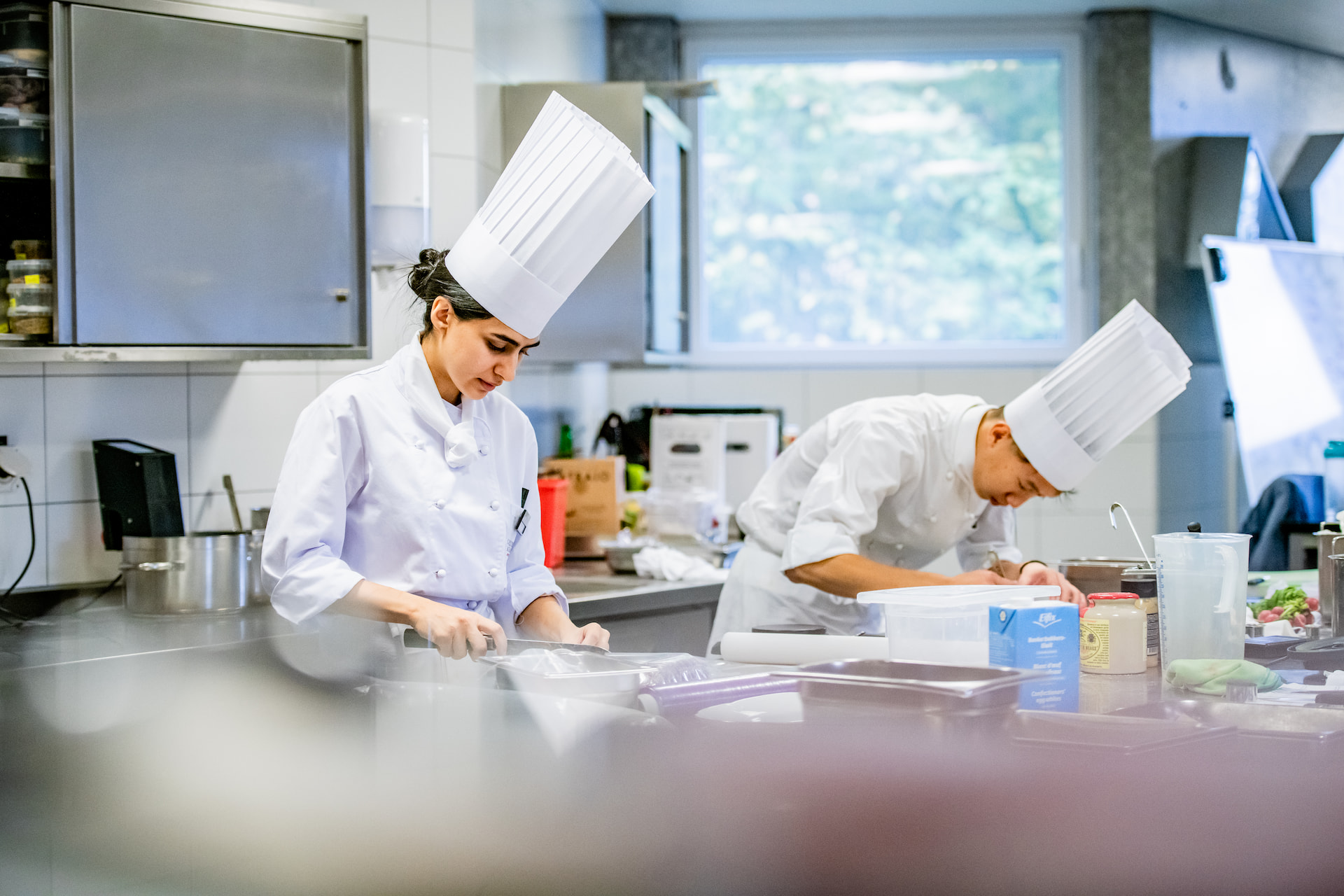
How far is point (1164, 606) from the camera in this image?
1.57 metres

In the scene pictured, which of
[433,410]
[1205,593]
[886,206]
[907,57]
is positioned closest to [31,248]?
[433,410]

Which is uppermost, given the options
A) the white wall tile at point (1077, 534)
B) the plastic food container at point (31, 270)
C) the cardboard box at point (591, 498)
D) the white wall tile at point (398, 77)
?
the white wall tile at point (398, 77)

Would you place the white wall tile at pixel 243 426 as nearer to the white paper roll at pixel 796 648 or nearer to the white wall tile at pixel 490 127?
the white wall tile at pixel 490 127

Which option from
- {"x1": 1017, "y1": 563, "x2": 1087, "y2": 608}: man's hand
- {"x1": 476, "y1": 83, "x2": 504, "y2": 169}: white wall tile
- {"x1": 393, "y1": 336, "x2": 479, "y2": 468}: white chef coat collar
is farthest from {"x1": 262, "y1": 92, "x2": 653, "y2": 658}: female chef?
{"x1": 476, "y1": 83, "x2": 504, "y2": 169}: white wall tile

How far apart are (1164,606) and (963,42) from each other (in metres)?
3.63

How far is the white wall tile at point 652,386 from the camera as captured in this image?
4.73 metres

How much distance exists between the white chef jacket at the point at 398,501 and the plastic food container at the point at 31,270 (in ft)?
2.49

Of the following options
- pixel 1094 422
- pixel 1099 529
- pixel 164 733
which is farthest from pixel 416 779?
pixel 1099 529

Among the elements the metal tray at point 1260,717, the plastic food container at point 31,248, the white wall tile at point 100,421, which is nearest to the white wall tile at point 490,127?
the white wall tile at point 100,421

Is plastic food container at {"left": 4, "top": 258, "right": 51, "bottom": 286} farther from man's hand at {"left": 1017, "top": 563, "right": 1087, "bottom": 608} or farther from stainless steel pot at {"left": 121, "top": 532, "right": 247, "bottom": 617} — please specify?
man's hand at {"left": 1017, "top": 563, "right": 1087, "bottom": 608}

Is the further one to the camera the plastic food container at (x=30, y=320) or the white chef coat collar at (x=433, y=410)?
the plastic food container at (x=30, y=320)

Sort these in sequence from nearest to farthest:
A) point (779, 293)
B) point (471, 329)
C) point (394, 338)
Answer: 1. point (471, 329)
2. point (394, 338)
3. point (779, 293)

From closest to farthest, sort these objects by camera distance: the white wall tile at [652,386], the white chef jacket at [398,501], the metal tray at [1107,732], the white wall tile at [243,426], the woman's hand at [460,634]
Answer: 1. the metal tray at [1107,732]
2. the woman's hand at [460,634]
3. the white chef jacket at [398,501]
4. the white wall tile at [243,426]
5. the white wall tile at [652,386]

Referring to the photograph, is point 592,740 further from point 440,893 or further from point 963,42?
point 963,42
